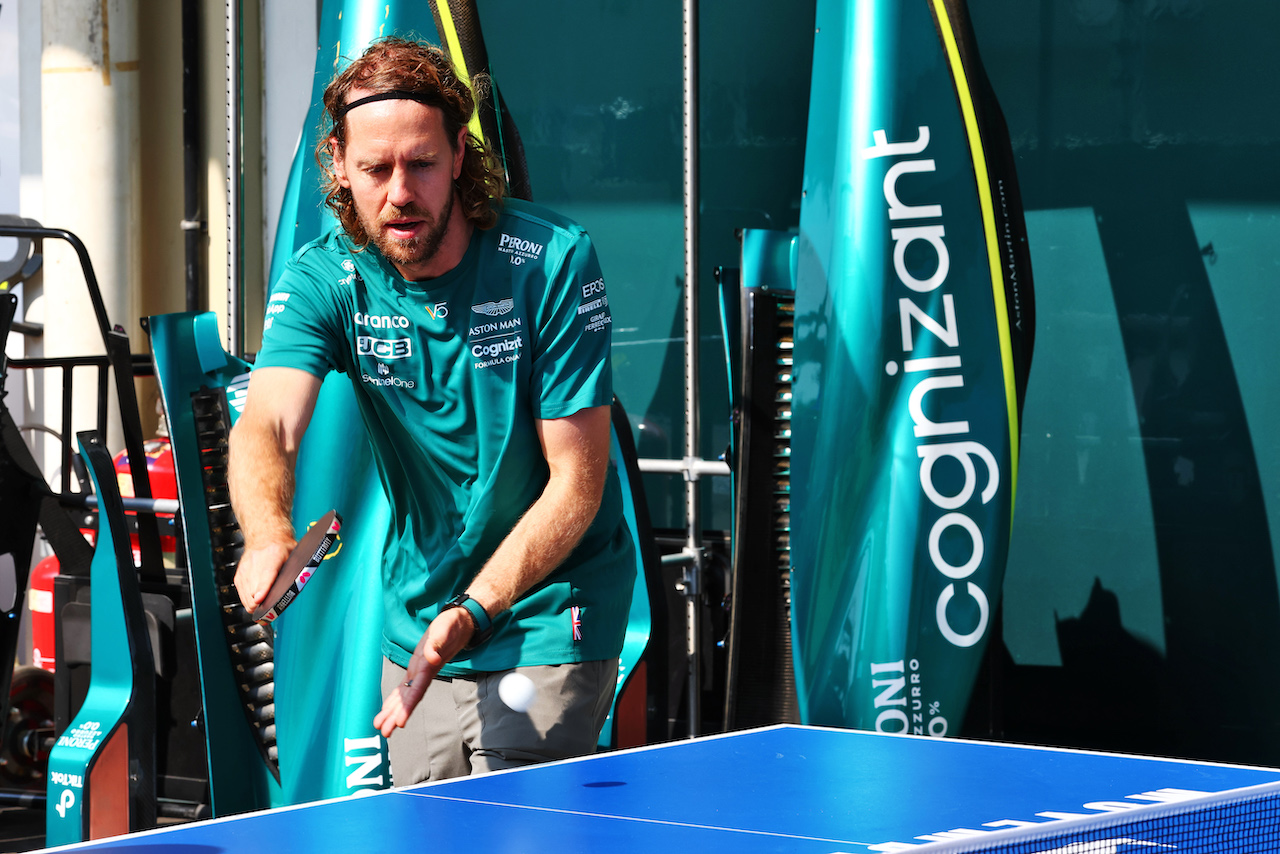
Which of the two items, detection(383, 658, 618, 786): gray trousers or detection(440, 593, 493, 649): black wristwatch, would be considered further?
detection(383, 658, 618, 786): gray trousers

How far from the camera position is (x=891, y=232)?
345 centimetres

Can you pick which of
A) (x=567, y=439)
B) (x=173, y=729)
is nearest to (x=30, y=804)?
(x=173, y=729)

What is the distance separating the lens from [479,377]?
198 centimetres

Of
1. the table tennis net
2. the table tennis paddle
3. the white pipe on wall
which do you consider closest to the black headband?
the table tennis paddle

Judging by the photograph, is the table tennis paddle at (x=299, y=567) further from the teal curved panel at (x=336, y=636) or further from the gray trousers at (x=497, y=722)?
the teal curved panel at (x=336, y=636)

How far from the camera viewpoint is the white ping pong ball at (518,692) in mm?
1989

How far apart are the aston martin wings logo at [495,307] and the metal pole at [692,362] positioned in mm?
1713

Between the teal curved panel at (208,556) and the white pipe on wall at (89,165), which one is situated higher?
the white pipe on wall at (89,165)

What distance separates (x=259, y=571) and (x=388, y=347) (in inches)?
15.9

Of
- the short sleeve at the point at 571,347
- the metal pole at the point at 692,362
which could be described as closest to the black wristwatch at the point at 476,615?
the short sleeve at the point at 571,347

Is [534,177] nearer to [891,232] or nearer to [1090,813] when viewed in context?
[891,232]

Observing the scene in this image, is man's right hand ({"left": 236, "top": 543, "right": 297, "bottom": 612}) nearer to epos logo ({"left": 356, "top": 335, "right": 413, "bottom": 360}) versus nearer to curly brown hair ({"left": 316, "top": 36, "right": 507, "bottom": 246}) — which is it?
epos logo ({"left": 356, "top": 335, "right": 413, "bottom": 360})

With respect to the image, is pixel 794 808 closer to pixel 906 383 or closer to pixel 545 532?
pixel 545 532

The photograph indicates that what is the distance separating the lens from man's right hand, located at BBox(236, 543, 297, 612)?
1.72m
